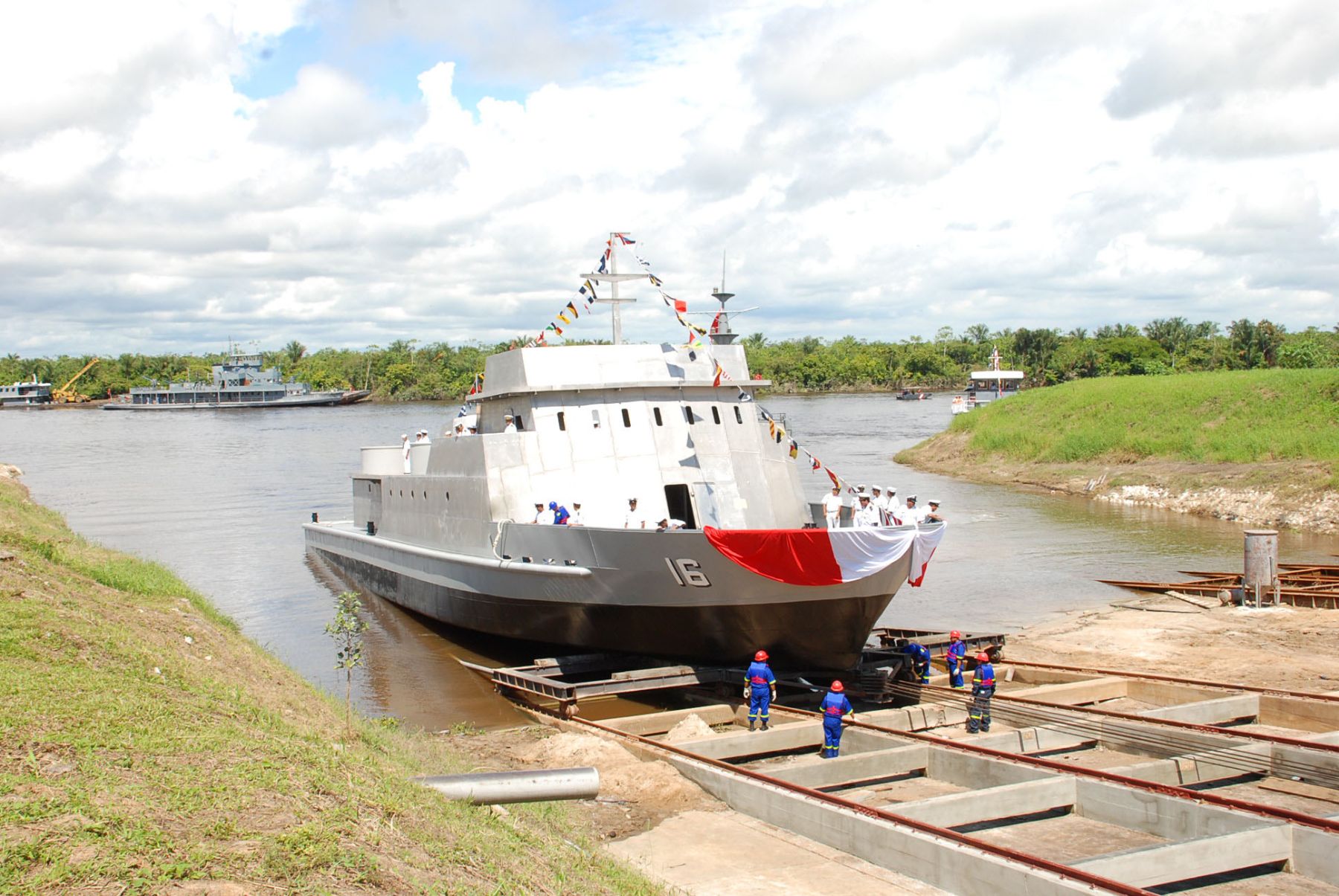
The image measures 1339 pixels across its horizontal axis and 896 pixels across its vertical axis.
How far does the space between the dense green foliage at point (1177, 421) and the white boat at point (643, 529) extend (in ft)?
81.5

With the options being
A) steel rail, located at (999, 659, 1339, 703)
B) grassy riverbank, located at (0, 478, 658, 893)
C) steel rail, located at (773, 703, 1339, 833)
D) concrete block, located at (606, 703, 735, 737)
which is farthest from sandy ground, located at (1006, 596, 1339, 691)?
grassy riverbank, located at (0, 478, 658, 893)

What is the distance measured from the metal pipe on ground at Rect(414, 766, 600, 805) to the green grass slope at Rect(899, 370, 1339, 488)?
31.2 meters

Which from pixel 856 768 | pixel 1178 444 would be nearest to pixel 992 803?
pixel 856 768

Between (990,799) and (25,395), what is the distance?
173526mm

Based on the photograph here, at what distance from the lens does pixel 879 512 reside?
16.0m

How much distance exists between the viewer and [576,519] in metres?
16.8

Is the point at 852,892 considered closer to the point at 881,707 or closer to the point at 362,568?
the point at 881,707

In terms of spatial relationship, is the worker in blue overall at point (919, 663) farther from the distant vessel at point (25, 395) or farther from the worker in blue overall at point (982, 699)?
the distant vessel at point (25, 395)

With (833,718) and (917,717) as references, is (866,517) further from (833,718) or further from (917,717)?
(833,718)

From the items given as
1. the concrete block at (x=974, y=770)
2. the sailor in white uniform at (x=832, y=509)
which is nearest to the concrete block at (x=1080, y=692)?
the concrete block at (x=974, y=770)

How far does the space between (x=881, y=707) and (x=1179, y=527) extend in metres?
22.0

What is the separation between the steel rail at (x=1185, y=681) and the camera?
1303cm

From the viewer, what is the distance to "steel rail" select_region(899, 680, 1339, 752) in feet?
36.6

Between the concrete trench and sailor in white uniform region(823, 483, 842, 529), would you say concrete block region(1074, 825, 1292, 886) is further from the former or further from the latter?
sailor in white uniform region(823, 483, 842, 529)
